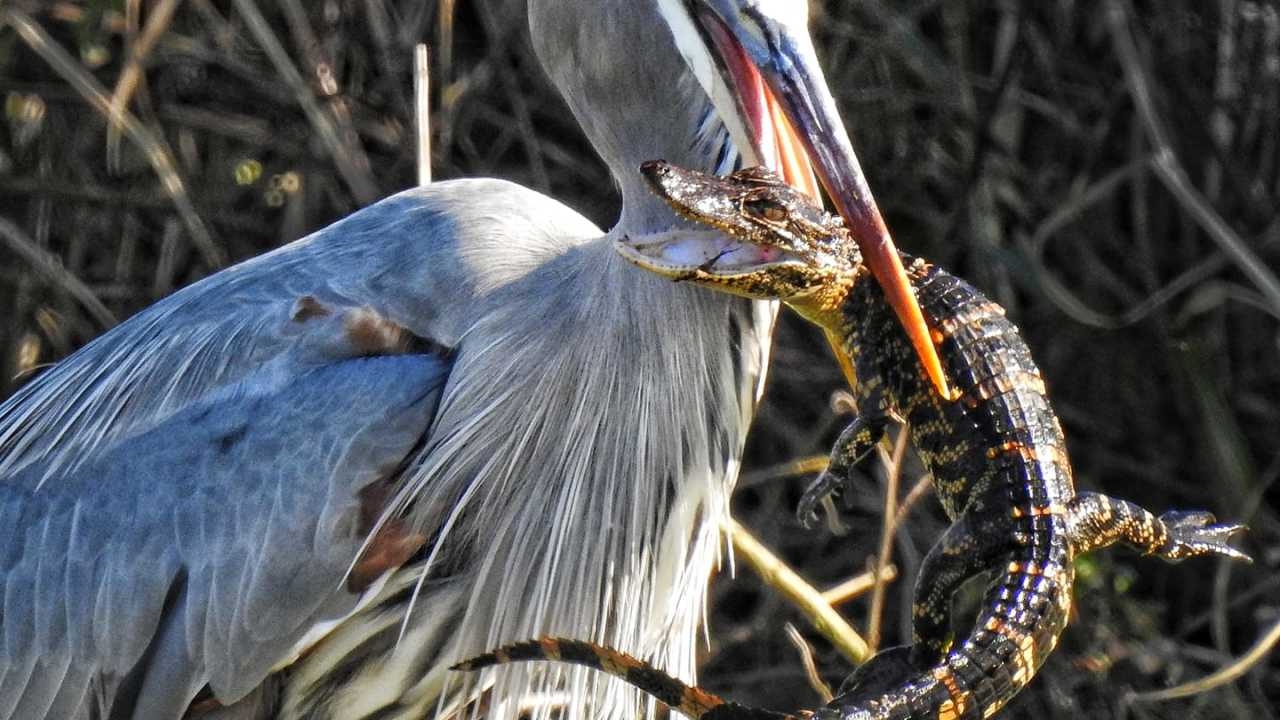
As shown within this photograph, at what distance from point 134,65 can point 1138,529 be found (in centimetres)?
275

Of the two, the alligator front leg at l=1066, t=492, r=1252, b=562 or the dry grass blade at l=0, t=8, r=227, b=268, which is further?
the dry grass blade at l=0, t=8, r=227, b=268

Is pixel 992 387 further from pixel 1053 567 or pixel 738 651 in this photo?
pixel 738 651

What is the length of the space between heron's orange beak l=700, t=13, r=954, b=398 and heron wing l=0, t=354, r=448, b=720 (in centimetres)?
76

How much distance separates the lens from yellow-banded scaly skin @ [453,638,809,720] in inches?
71.2

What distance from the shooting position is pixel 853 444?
7.14ft

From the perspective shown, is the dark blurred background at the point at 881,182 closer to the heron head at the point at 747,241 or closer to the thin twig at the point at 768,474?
the thin twig at the point at 768,474

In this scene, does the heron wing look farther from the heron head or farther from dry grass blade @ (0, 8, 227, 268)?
dry grass blade @ (0, 8, 227, 268)

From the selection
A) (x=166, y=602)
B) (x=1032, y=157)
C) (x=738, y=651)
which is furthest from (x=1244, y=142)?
(x=166, y=602)

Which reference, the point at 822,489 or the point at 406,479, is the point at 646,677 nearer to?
the point at 822,489

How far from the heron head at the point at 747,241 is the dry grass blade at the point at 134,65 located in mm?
2405

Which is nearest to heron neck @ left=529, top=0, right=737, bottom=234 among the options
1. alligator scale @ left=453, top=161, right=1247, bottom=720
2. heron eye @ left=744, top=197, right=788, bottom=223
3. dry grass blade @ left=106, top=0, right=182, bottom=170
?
alligator scale @ left=453, top=161, right=1247, bottom=720

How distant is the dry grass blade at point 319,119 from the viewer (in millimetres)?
4086

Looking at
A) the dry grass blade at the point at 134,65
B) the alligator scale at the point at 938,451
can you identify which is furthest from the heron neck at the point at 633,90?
the dry grass blade at the point at 134,65

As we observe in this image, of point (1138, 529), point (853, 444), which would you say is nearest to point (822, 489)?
point (853, 444)
